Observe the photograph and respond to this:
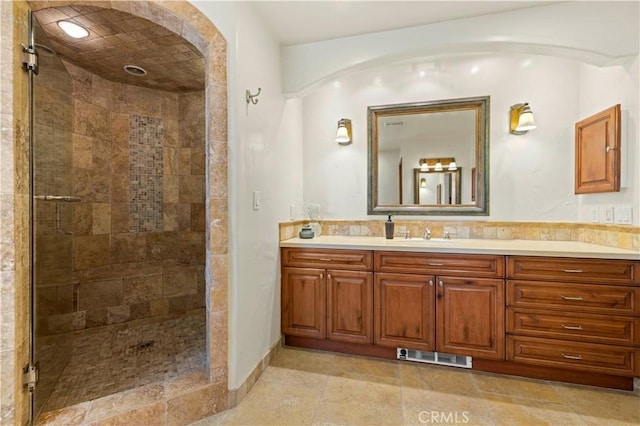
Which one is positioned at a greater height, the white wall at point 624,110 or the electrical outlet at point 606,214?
the white wall at point 624,110

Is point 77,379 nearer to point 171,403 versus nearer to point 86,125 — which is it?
point 171,403

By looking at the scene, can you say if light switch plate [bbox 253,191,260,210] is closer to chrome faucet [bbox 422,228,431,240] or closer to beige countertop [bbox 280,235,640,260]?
beige countertop [bbox 280,235,640,260]

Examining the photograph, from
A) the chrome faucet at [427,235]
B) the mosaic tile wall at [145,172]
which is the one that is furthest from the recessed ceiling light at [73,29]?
the chrome faucet at [427,235]

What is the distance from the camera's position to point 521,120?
2.43 m

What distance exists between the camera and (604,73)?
7.07 ft

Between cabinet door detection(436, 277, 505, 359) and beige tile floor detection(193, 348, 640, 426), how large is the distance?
203 millimetres

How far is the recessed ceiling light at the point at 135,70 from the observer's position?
2.59 m

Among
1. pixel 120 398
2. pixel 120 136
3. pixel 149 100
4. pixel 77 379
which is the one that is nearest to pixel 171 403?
pixel 120 398

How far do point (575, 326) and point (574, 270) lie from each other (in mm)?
372

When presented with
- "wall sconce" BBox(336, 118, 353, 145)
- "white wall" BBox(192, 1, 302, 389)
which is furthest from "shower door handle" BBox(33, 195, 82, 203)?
"wall sconce" BBox(336, 118, 353, 145)

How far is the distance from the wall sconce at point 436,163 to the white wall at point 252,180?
1331 mm

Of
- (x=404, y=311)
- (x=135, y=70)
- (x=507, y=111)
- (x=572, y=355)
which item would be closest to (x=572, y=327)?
(x=572, y=355)

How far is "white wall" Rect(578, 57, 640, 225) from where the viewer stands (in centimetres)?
191

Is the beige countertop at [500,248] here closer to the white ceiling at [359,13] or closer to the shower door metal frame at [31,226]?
the shower door metal frame at [31,226]
